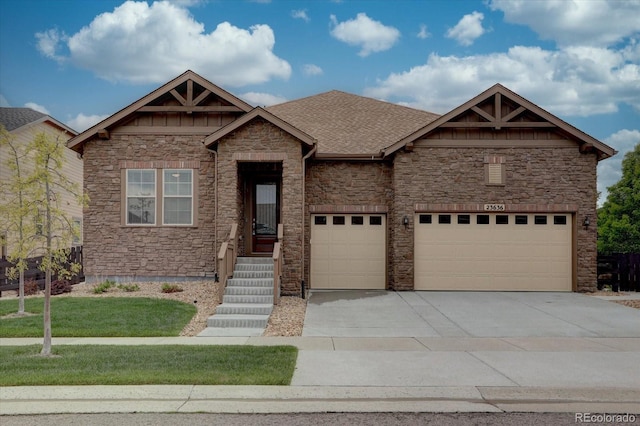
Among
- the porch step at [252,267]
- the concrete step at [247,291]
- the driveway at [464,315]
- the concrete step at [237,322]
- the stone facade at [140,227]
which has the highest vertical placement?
the stone facade at [140,227]

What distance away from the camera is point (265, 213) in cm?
1658

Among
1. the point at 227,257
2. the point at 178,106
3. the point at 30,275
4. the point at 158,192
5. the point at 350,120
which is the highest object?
the point at 350,120

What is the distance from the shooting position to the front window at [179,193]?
15.8 m

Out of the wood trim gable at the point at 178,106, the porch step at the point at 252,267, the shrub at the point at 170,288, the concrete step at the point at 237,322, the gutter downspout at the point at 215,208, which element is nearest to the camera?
the concrete step at the point at 237,322

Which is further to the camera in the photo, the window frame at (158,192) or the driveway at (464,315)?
the window frame at (158,192)

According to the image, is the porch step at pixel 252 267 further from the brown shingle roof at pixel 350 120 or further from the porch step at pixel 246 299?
the brown shingle roof at pixel 350 120

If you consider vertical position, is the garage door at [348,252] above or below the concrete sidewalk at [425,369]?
above

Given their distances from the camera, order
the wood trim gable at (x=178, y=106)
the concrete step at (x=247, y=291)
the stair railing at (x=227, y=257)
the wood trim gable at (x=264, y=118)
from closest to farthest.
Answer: the stair railing at (x=227, y=257) < the concrete step at (x=247, y=291) < the wood trim gable at (x=264, y=118) < the wood trim gable at (x=178, y=106)

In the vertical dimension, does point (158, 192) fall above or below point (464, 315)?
above

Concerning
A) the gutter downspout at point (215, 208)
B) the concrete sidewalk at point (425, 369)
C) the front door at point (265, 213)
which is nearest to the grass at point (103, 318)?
the concrete sidewalk at point (425, 369)

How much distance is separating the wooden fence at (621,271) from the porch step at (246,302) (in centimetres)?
1114

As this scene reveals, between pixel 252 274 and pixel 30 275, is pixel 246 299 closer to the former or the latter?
pixel 252 274

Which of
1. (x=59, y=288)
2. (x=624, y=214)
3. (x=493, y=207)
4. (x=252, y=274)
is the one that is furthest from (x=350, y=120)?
(x=624, y=214)

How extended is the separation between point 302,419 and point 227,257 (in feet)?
25.8
